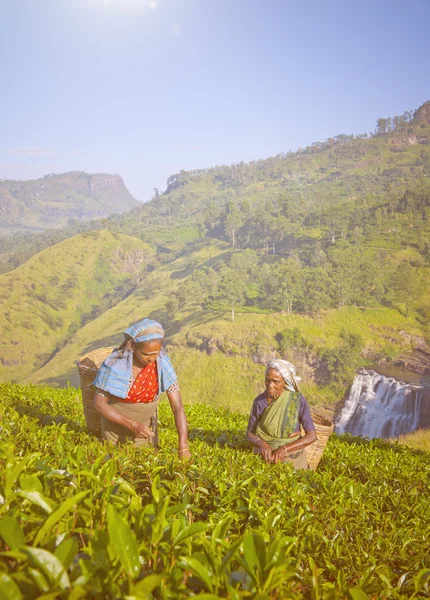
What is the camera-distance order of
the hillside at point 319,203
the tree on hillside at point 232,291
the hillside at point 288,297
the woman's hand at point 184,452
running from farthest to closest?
the hillside at point 319,203 < the tree on hillside at point 232,291 < the hillside at point 288,297 < the woman's hand at point 184,452

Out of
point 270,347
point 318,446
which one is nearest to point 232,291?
point 270,347

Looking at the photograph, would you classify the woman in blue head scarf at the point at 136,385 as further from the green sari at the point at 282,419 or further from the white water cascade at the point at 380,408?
the white water cascade at the point at 380,408

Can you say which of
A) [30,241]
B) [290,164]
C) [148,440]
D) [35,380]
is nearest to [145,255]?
[35,380]

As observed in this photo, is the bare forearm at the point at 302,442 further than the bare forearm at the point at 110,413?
Yes

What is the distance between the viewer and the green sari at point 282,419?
172 inches

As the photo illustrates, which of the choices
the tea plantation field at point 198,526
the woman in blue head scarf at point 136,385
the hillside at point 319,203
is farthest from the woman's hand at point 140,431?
the hillside at point 319,203

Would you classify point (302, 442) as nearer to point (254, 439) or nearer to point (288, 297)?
point (254, 439)

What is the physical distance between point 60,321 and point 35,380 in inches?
1278

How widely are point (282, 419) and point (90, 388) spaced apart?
2083mm

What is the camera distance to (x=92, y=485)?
1.90 m

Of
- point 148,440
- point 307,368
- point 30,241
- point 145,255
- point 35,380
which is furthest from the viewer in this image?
point 30,241

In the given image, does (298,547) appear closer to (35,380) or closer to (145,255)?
(35,380)

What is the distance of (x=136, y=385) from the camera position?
402 cm

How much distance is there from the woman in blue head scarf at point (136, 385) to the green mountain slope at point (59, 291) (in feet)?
303
